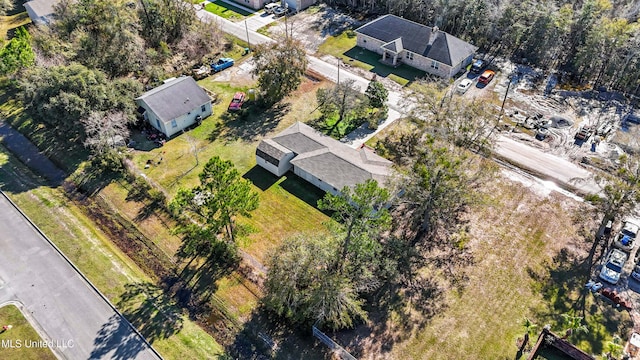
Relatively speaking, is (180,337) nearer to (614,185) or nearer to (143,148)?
(143,148)

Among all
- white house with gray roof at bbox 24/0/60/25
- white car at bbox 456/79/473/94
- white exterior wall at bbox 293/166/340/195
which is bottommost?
white exterior wall at bbox 293/166/340/195

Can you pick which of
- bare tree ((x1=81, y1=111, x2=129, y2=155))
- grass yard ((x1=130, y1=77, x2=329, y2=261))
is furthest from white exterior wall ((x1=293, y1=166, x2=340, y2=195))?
bare tree ((x1=81, y1=111, x2=129, y2=155))

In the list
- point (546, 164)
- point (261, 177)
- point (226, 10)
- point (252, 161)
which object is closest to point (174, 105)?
point (252, 161)

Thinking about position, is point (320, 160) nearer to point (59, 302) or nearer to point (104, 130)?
point (104, 130)

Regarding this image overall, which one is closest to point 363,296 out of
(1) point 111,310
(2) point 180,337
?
(2) point 180,337

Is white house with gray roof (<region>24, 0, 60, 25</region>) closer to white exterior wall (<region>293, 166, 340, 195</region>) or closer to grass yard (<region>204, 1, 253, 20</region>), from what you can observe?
grass yard (<region>204, 1, 253, 20</region>)
